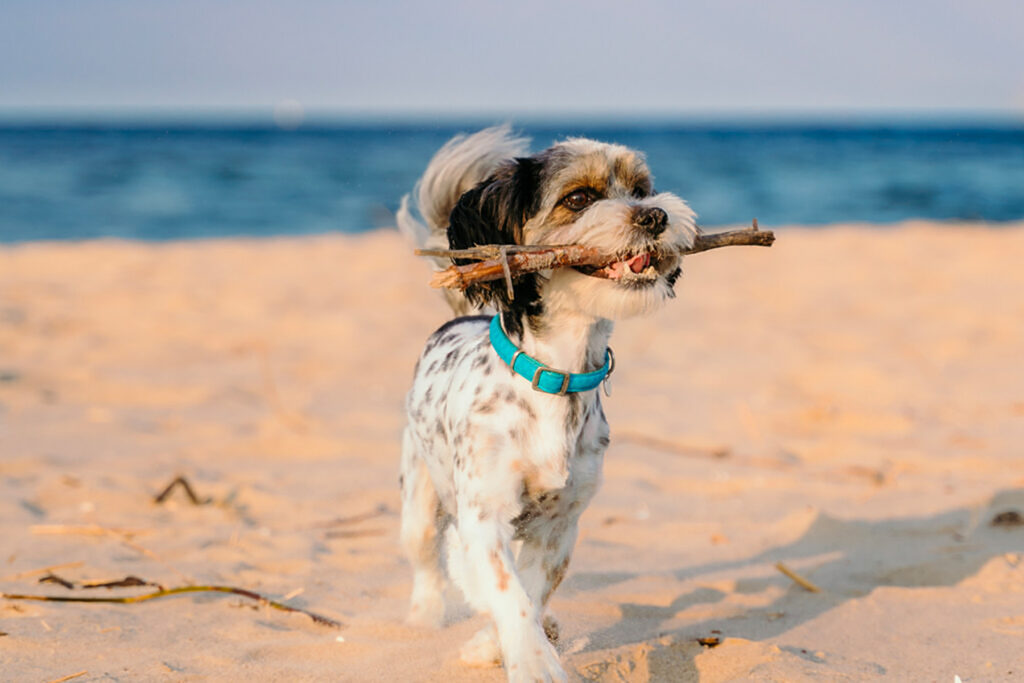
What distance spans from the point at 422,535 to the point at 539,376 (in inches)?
48.2

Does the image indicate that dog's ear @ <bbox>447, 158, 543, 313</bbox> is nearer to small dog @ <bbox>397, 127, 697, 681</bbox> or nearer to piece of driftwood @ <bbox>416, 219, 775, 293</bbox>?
small dog @ <bbox>397, 127, 697, 681</bbox>

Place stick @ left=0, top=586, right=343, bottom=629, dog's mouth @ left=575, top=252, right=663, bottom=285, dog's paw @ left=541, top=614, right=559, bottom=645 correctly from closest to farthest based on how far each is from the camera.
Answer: dog's mouth @ left=575, top=252, right=663, bottom=285
dog's paw @ left=541, top=614, right=559, bottom=645
stick @ left=0, top=586, right=343, bottom=629

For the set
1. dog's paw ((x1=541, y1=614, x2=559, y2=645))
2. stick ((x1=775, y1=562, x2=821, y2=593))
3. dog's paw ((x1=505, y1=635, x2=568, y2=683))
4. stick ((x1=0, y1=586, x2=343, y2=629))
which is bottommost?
stick ((x1=0, y1=586, x2=343, y2=629))

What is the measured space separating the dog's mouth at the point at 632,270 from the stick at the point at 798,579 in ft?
5.77

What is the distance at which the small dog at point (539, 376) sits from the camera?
116 inches

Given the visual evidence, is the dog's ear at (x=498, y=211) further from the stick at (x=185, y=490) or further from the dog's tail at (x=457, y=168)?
the stick at (x=185, y=490)

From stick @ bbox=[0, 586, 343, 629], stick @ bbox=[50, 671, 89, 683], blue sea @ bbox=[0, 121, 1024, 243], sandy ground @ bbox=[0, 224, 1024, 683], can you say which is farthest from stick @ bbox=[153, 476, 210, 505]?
blue sea @ bbox=[0, 121, 1024, 243]

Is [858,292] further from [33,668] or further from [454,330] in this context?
[33,668]

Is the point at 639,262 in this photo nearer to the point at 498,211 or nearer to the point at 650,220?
the point at 650,220

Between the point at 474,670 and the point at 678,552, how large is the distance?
1718 mm

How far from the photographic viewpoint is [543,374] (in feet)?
9.99

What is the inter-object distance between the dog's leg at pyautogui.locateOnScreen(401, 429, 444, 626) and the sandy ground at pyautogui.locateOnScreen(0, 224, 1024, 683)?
141 millimetres

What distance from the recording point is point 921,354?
26.8 ft

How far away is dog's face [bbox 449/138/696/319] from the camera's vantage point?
297 centimetres
